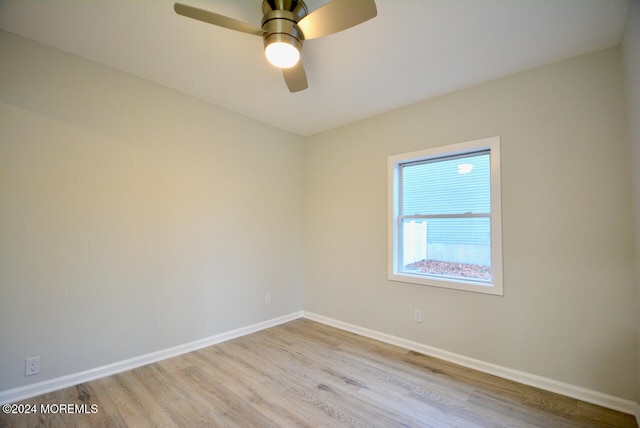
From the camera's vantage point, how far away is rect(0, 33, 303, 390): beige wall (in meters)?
2.04

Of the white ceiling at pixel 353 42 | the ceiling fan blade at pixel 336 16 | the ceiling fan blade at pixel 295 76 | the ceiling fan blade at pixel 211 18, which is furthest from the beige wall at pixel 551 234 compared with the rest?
the ceiling fan blade at pixel 211 18

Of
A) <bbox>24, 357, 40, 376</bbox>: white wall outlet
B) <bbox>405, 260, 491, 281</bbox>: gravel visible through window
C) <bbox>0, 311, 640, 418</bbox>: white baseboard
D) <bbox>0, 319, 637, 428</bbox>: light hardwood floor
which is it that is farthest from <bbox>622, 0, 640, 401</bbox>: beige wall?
<bbox>24, 357, 40, 376</bbox>: white wall outlet

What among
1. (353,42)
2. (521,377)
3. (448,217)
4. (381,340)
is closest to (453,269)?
(448,217)

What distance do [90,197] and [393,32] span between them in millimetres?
2740

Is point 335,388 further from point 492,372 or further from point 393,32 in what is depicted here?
point 393,32

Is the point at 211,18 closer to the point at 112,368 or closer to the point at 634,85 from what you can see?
the point at 634,85

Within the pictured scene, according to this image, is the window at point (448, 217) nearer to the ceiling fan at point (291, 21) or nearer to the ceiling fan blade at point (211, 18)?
the ceiling fan at point (291, 21)

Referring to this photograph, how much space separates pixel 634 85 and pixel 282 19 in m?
2.24

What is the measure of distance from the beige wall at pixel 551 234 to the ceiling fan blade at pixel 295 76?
1.44 m

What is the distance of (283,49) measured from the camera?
5.65 feet

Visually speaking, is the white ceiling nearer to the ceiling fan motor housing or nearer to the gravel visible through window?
the ceiling fan motor housing

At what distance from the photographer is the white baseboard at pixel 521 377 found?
6.39ft

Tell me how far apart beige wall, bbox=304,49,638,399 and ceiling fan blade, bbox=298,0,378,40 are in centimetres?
169
